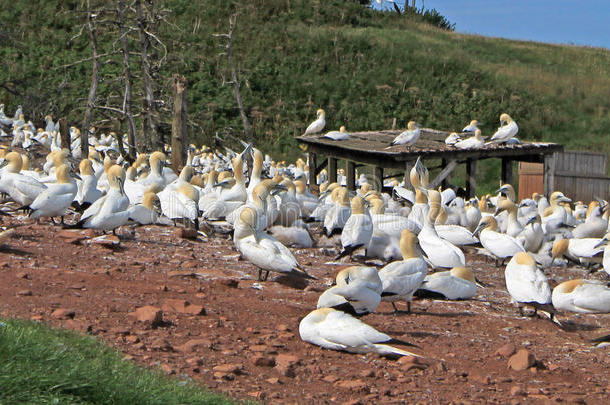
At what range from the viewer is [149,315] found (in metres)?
5.97

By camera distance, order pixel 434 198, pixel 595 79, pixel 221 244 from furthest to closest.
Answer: pixel 595 79 → pixel 434 198 → pixel 221 244

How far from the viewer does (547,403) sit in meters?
5.26

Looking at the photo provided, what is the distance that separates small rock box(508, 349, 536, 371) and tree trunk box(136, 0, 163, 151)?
39.4ft

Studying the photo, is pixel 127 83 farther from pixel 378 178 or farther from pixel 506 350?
pixel 506 350

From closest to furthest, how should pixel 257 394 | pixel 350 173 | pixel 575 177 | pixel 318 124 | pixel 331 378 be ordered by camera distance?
pixel 257 394, pixel 331 378, pixel 318 124, pixel 350 173, pixel 575 177

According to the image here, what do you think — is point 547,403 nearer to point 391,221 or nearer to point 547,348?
point 547,348

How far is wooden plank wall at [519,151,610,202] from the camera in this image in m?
25.4

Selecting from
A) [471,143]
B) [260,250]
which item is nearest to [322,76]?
[471,143]

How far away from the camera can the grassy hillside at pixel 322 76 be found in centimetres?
3553

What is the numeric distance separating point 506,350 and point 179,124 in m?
10.4

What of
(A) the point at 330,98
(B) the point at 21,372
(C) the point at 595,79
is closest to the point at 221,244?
(B) the point at 21,372

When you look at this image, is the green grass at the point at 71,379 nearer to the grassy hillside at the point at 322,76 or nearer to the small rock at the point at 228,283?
the small rock at the point at 228,283

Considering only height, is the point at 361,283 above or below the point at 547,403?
above

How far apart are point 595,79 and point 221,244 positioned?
36.4 meters
